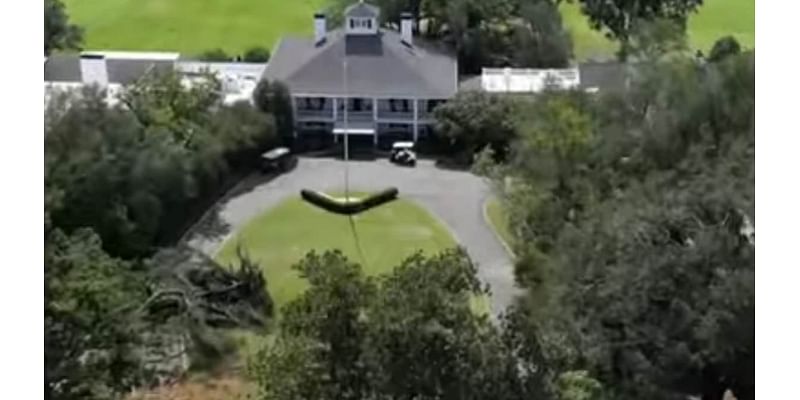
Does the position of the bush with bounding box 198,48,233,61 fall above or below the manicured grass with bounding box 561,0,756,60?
below

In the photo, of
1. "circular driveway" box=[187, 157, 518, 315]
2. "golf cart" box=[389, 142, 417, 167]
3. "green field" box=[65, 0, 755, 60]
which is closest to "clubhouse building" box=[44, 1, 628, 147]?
"golf cart" box=[389, 142, 417, 167]

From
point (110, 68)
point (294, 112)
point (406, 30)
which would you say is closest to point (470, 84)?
point (406, 30)

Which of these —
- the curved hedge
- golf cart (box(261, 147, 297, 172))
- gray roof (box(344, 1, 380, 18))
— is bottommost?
the curved hedge

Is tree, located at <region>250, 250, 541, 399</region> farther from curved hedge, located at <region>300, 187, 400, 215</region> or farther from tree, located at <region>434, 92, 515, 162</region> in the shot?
tree, located at <region>434, 92, 515, 162</region>

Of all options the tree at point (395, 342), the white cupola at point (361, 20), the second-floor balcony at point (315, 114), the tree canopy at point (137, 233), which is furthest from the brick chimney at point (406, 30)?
the tree at point (395, 342)

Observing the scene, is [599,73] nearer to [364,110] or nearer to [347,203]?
[364,110]

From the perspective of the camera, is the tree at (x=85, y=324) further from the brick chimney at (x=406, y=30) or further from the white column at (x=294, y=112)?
the brick chimney at (x=406, y=30)
